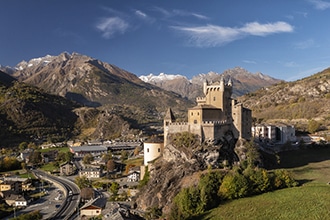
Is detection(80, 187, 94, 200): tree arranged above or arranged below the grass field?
below

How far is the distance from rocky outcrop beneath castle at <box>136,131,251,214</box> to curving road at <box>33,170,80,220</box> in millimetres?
17112

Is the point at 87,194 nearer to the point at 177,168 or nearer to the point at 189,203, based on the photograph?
the point at 177,168

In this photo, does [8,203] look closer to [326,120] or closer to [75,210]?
[75,210]

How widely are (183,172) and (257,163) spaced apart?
15.3 m

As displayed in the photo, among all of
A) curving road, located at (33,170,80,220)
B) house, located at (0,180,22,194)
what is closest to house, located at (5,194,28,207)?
house, located at (0,180,22,194)

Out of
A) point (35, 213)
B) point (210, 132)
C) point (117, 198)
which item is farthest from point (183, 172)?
point (35, 213)

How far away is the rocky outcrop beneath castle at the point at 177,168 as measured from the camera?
187 feet

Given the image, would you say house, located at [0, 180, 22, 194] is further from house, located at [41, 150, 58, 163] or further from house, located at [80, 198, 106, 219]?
house, located at [41, 150, 58, 163]

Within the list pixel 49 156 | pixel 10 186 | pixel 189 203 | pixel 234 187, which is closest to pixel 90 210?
pixel 189 203

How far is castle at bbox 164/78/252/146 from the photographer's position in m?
61.1

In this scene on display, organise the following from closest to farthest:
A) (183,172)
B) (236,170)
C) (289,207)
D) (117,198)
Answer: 1. (289,207)
2. (236,170)
3. (183,172)
4. (117,198)

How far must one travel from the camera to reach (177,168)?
5909 centimetres

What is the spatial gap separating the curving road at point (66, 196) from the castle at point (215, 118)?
25.7 metres

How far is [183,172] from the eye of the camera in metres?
58.4
